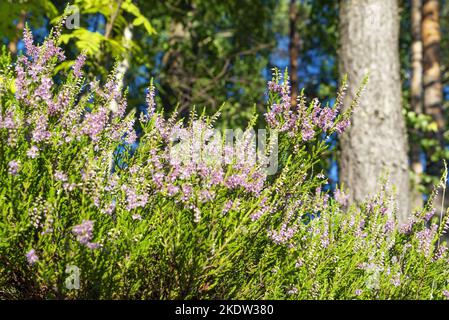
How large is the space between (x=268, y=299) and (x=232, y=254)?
27 centimetres

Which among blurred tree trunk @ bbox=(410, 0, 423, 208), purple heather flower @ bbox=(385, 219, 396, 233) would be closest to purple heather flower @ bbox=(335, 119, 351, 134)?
purple heather flower @ bbox=(385, 219, 396, 233)

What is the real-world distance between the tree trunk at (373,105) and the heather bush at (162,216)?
2.43 meters

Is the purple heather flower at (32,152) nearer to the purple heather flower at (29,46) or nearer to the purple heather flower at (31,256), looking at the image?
the purple heather flower at (31,256)

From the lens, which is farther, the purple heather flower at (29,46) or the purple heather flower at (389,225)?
the purple heather flower at (389,225)

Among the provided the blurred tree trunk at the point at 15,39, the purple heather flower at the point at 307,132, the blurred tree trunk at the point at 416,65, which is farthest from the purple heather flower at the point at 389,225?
the blurred tree trunk at the point at 416,65

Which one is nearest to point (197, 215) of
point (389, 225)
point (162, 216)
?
point (162, 216)

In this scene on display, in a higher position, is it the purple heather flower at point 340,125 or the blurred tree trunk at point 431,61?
the blurred tree trunk at point 431,61

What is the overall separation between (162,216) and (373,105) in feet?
11.8

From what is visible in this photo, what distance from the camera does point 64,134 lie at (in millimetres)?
2492

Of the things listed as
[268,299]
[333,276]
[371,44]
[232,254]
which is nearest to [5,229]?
[232,254]

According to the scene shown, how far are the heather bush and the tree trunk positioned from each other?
2.43 meters

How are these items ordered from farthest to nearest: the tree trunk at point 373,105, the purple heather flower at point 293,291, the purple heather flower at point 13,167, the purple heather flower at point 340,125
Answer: the tree trunk at point 373,105
the purple heather flower at point 340,125
the purple heather flower at point 293,291
the purple heather flower at point 13,167

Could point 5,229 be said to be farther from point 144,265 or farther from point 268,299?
point 268,299

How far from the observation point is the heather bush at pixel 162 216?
2.33 meters
